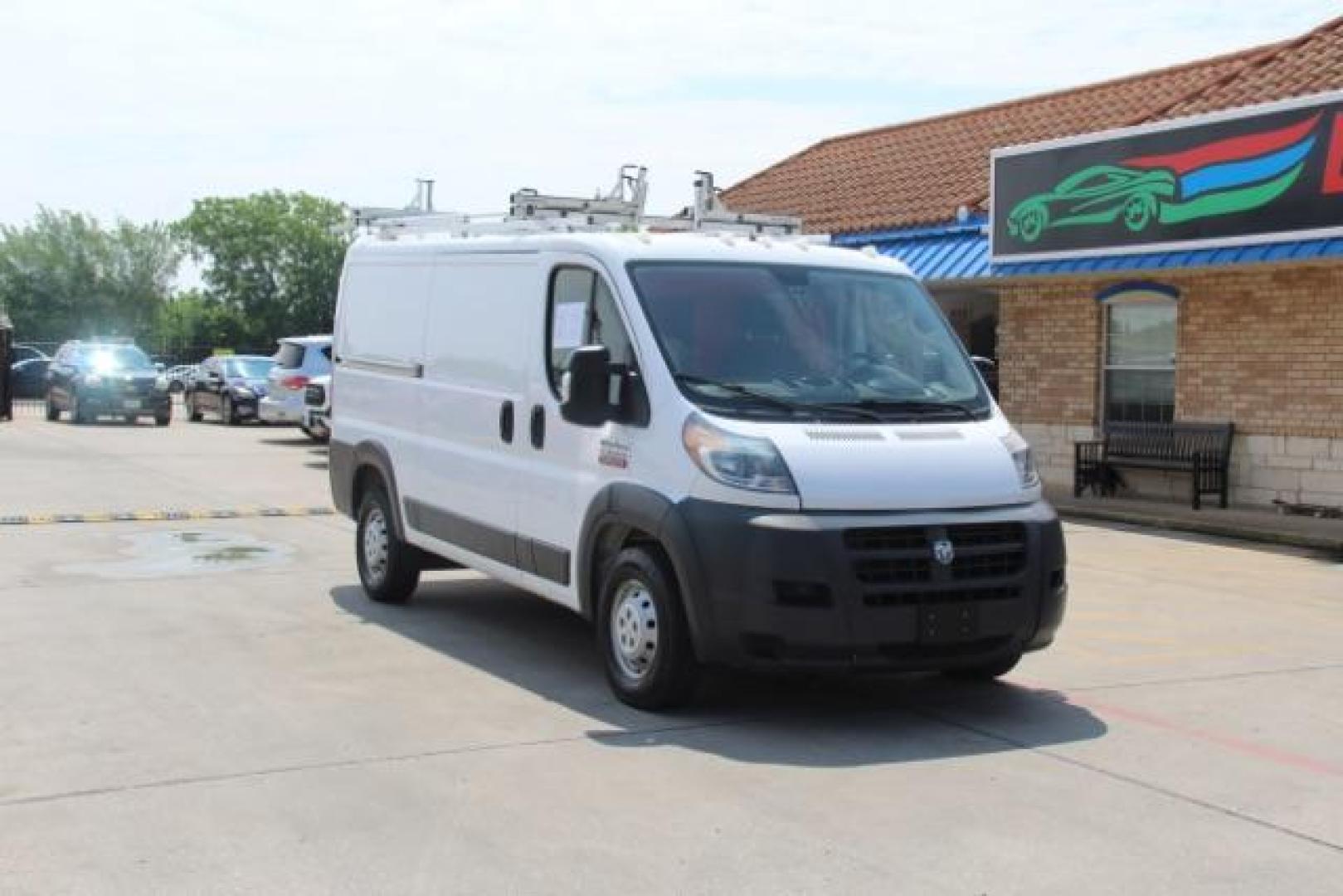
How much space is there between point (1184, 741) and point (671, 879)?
2.99m

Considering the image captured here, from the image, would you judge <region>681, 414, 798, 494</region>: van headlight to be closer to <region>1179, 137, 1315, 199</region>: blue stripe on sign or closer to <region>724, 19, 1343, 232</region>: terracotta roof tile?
<region>1179, 137, 1315, 199</region>: blue stripe on sign

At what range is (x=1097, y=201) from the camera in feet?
56.8

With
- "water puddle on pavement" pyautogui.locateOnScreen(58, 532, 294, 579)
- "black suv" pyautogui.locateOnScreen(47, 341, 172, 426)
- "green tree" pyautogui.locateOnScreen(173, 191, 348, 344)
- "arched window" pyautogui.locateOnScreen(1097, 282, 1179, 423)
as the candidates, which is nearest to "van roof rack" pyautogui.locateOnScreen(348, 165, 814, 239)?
"water puddle on pavement" pyautogui.locateOnScreen(58, 532, 294, 579)

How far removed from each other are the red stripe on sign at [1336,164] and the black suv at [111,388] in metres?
23.6

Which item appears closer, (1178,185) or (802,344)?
(802,344)

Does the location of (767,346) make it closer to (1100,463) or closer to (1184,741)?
(1184,741)

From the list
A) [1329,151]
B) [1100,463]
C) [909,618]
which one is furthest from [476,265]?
[1100,463]

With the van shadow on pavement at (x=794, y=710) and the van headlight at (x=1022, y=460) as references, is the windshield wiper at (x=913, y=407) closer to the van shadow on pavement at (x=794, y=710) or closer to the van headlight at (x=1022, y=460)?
the van headlight at (x=1022, y=460)

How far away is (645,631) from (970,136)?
1819 cm

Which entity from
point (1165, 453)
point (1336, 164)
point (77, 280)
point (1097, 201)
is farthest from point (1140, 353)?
point (77, 280)

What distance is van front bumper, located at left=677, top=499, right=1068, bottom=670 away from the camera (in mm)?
6602

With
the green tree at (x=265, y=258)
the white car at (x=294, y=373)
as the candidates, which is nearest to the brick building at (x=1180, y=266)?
the white car at (x=294, y=373)

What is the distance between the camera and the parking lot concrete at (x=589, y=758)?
505 centimetres

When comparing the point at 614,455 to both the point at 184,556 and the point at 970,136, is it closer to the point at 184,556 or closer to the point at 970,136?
the point at 184,556
